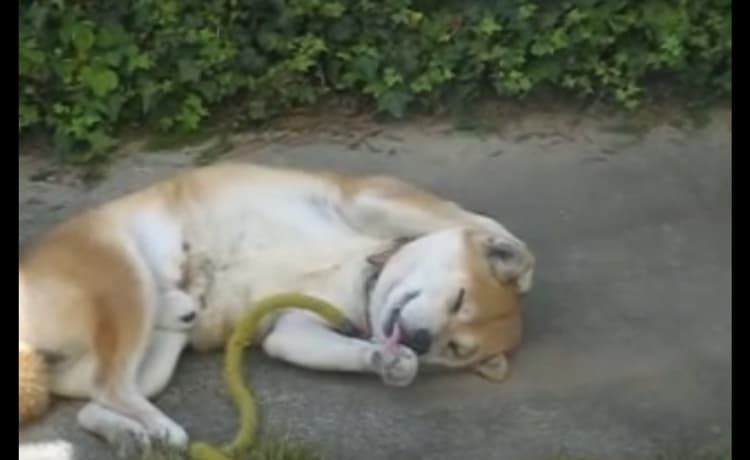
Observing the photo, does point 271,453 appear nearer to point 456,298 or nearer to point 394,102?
point 456,298

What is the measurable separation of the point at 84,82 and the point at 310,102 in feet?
2.27

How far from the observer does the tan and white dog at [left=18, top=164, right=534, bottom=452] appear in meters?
4.75

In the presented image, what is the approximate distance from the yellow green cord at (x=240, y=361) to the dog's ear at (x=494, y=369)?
360 millimetres

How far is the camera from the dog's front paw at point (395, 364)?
4859 mm

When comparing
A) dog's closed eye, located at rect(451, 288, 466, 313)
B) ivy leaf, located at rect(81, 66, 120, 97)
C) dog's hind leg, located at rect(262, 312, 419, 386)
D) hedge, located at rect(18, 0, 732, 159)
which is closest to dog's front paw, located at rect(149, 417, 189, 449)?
dog's hind leg, located at rect(262, 312, 419, 386)

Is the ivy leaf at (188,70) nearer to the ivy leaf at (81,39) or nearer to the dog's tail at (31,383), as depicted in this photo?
the ivy leaf at (81,39)

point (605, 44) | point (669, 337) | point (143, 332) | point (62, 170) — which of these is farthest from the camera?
point (605, 44)

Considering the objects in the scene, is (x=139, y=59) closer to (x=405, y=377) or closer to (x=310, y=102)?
(x=310, y=102)

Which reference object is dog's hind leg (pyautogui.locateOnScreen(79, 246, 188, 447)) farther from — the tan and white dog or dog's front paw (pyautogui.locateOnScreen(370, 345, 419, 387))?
dog's front paw (pyautogui.locateOnScreen(370, 345, 419, 387))

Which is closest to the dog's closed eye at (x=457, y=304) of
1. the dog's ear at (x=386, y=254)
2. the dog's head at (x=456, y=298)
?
the dog's head at (x=456, y=298)

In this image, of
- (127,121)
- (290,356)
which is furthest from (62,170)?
(290,356)

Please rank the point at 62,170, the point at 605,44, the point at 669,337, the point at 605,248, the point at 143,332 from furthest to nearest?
1. the point at 605,44
2. the point at 62,170
3. the point at 605,248
4. the point at 669,337
5. the point at 143,332

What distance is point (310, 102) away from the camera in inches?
256

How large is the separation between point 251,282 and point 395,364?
52 cm
